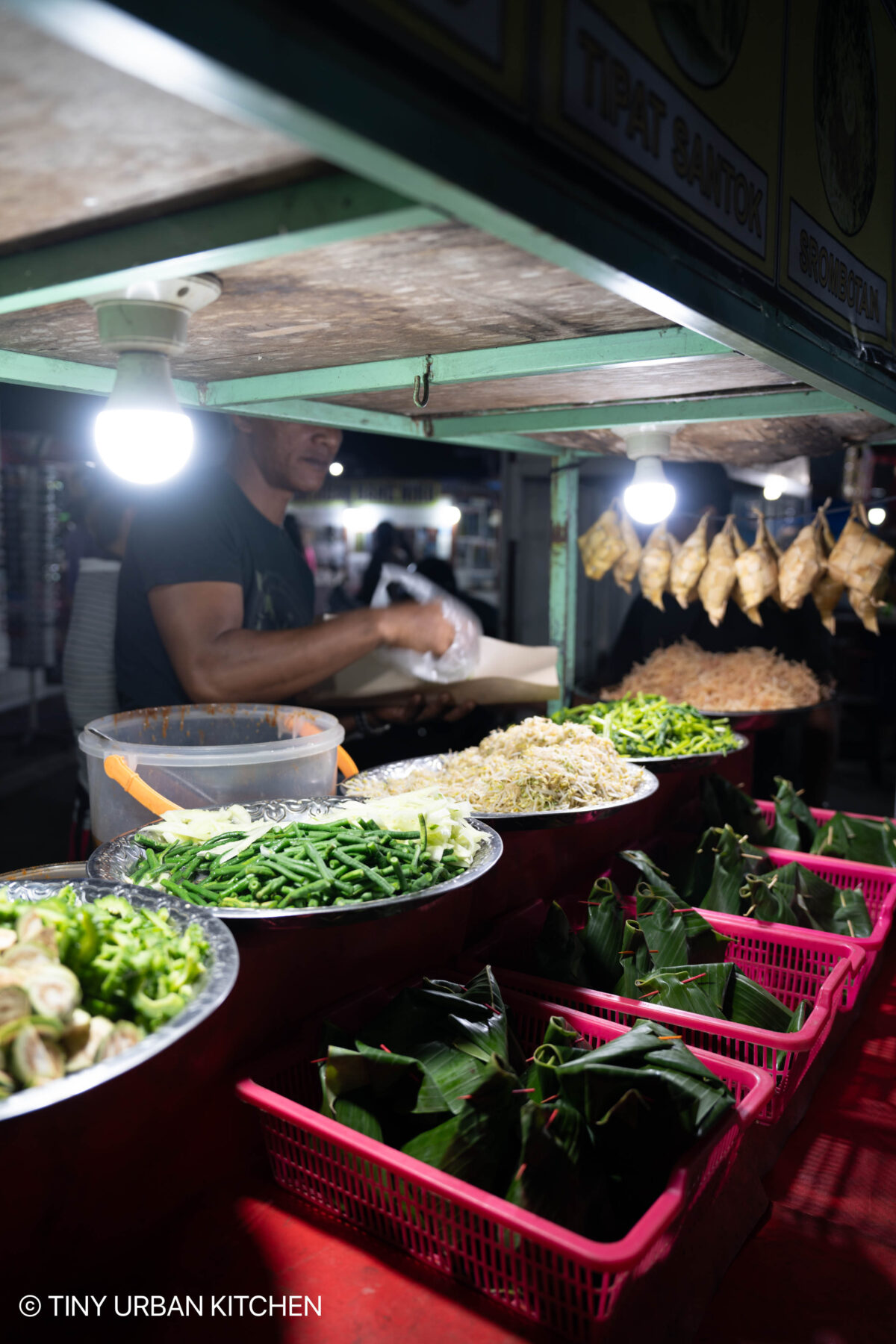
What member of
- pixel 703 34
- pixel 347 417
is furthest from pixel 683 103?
pixel 347 417

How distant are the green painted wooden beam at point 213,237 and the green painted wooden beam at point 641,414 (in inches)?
77.6

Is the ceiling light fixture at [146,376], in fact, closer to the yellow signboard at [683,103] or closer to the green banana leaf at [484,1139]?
the yellow signboard at [683,103]

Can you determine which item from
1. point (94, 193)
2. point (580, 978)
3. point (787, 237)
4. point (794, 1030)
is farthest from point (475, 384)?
point (794, 1030)

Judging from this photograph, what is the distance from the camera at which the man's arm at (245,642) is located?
3182 mm

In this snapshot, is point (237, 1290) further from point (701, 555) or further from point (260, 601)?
point (701, 555)

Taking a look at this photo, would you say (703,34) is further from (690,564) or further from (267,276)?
(690,564)

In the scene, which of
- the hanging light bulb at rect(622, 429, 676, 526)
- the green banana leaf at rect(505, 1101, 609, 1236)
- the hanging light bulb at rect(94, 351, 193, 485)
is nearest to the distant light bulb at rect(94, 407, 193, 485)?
the hanging light bulb at rect(94, 351, 193, 485)

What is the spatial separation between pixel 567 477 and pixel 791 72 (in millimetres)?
2537

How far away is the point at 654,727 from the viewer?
136 inches

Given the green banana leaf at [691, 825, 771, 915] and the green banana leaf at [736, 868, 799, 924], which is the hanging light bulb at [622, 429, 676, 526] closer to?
the green banana leaf at [691, 825, 771, 915]

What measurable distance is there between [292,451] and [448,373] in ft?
5.29

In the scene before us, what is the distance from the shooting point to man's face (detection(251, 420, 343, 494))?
3721 mm

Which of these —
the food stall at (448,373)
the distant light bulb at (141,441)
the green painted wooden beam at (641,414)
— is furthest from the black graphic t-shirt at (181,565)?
the distant light bulb at (141,441)

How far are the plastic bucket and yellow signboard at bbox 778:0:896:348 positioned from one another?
169 cm
